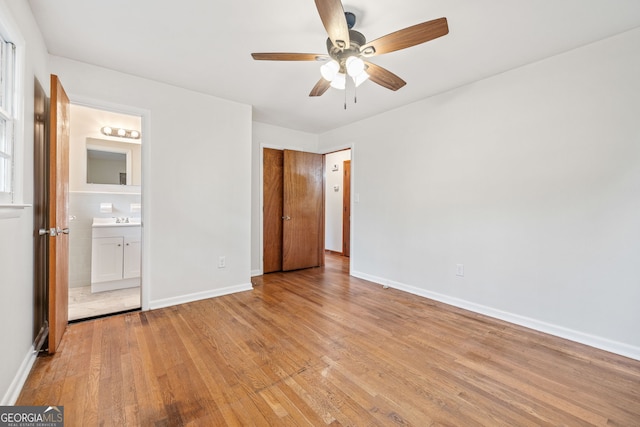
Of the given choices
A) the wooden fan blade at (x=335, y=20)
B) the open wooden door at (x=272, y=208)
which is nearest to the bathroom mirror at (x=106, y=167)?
the open wooden door at (x=272, y=208)

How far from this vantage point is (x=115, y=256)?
3.45 meters

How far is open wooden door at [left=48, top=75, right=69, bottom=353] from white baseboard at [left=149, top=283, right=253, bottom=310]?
800 millimetres

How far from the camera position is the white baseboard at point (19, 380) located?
1465 millimetres

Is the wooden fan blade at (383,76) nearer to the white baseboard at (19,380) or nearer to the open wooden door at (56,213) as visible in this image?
the open wooden door at (56,213)

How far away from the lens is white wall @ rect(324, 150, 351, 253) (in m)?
6.25

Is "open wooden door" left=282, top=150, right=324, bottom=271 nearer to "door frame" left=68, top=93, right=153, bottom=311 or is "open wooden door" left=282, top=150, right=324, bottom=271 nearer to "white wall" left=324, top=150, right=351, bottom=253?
"white wall" left=324, top=150, right=351, bottom=253

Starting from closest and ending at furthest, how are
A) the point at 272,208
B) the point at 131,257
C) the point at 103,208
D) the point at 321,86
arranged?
1. the point at 321,86
2. the point at 131,257
3. the point at 103,208
4. the point at 272,208

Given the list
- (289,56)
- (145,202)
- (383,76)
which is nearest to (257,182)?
(145,202)

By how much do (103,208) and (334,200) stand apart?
14.1ft

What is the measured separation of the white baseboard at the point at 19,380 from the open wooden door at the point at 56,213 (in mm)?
124

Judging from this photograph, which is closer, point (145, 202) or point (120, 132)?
point (145, 202)

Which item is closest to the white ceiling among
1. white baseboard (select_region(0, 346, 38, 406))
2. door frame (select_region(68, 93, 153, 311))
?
door frame (select_region(68, 93, 153, 311))

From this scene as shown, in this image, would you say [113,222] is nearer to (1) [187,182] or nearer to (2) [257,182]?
(1) [187,182]

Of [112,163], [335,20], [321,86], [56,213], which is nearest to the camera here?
[335,20]
